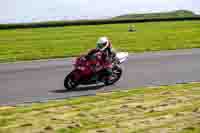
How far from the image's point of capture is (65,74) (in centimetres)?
1772

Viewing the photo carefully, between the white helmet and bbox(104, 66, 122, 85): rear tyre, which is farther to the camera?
bbox(104, 66, 122, 85): rear tyre

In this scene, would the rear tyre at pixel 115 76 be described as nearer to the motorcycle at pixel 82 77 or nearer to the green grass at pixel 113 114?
the motorcycle at pixel 82 77

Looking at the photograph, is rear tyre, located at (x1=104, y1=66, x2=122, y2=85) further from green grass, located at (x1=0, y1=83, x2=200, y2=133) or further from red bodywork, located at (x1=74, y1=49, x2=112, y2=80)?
green grass, located at (x1=0, y1=83, x2=200, y2=133)

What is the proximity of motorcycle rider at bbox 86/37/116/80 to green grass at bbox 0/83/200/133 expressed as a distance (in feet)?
7.28

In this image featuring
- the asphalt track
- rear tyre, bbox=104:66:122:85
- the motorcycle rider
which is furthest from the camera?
rear tyre, bbox=104:66:122:85

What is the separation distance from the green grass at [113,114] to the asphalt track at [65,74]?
5.00ft

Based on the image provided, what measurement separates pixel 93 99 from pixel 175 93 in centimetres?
225

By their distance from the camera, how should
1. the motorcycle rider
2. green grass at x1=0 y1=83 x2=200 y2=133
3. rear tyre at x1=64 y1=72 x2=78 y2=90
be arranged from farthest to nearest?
the motorcycle rider, rear tyre at x1=64 y1=72 x2=78 y2=90, green grass at x1=0 y1=83 x2=200 y2=133

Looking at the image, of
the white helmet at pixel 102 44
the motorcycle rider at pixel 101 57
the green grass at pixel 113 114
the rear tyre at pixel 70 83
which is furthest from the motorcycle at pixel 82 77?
the green grass at pixel 113 114

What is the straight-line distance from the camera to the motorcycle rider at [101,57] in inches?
579

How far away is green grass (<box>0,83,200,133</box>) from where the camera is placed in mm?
8953

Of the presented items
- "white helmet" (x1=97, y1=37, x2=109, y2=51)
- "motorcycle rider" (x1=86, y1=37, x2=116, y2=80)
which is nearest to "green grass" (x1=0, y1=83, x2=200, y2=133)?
"motorcycle rider" (x1=86, y1=37, x2=116, y2=80)

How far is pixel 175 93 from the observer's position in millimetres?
12336

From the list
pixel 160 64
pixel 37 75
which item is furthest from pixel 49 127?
pixel 160 64
